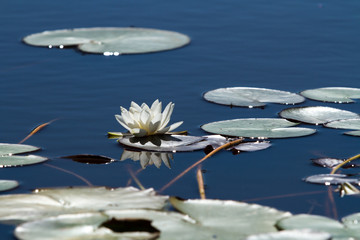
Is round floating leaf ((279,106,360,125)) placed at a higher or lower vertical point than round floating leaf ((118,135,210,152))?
higher

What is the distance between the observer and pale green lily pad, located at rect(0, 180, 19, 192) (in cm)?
295

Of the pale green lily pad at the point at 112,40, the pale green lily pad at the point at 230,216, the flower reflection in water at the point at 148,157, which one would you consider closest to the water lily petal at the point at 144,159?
the flower reflection in water at the point at 148,157

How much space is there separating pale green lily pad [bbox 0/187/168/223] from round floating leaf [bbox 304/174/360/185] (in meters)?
0.68

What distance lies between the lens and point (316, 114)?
3.92m

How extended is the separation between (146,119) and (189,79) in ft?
3.85

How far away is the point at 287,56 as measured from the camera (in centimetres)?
522

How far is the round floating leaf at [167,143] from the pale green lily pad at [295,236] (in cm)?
118

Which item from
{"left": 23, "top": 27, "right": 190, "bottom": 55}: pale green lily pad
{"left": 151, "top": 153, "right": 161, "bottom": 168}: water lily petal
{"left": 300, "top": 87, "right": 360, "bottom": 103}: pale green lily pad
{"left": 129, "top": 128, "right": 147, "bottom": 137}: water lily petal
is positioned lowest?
{"left": 151, "top": 153, "right": 161, "bottom": 168}: water lily petal

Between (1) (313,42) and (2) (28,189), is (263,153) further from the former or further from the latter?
(1) (313,42)

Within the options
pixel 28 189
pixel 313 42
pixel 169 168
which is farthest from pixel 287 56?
pixel 28 189

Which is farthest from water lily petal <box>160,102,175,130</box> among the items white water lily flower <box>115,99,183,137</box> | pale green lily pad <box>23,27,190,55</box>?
pale green lily pad <box>23,27,190,55</box>

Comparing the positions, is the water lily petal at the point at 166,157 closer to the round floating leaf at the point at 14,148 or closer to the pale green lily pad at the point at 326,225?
the round floating leaf at the point at 14,148

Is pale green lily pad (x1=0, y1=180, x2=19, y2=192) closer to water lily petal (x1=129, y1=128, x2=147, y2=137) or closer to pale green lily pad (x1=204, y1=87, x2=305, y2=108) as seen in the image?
water lily petal (x1=129, y1=128, x2=147, y2=137)

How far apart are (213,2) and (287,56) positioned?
1.79 meters
